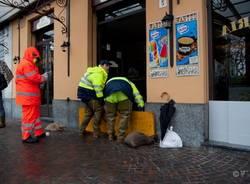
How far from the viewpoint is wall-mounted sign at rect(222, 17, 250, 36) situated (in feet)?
17.8

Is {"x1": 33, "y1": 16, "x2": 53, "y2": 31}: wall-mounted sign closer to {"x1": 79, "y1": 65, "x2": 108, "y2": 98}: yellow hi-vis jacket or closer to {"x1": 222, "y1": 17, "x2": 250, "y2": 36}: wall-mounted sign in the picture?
{"x1": 79, "y1": 65, "x2": 108, "y2": 98}: yellow hi-vis jacket

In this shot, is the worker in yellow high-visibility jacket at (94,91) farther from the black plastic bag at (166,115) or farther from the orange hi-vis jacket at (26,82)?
the black plastic bag at (166,115)

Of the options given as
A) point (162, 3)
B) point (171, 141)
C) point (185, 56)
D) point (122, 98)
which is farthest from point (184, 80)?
point (162, 3)

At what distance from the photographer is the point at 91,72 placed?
680 centimetres

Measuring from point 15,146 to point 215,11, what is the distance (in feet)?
16.2

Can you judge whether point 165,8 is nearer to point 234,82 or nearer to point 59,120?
point 234,82

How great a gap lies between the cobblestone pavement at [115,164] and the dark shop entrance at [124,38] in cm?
333

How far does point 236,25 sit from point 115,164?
339 centimetres

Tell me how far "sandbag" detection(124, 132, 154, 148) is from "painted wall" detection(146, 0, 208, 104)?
2.85ft

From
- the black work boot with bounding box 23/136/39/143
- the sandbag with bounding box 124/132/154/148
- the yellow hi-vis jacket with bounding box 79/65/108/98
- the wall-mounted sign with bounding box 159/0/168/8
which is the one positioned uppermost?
the wall-mounted sign with bounding box 159/0/168/8

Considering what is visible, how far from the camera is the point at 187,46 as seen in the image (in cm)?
588

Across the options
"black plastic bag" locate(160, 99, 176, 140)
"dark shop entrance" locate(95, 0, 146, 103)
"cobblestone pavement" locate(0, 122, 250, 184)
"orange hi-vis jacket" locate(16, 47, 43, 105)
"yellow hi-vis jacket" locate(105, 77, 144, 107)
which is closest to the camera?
"cobblestone pavement" locate(0, 122, 250, 184)

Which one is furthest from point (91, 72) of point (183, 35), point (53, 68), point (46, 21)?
point (46, 21)

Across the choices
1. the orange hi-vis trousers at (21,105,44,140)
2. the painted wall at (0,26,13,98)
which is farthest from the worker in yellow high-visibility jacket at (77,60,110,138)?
the painted wall at (0,26,13,98)
